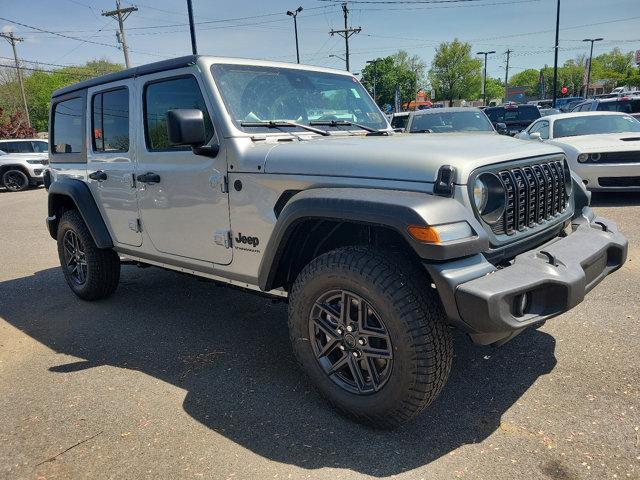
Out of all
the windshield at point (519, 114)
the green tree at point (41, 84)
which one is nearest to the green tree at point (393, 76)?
the green tree at point (41, 84)

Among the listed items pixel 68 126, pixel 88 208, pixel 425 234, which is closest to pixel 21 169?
pixel 68 126

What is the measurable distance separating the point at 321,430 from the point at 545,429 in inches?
44.9

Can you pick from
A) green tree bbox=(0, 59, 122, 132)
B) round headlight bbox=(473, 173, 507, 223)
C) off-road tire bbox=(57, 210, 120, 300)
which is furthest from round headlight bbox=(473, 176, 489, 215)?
green tree bbox=(0, 59, 122, 132)

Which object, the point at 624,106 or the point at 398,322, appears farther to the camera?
the point at 624,106

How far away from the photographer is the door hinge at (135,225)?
4.00 metres

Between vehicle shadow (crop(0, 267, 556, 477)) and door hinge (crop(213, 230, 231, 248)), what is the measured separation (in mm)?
856

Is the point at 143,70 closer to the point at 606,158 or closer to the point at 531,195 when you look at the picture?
the point at 531,195

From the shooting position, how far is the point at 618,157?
7926 millimetres

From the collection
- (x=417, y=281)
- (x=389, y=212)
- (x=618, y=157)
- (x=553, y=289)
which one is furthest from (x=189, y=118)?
(x=618, y=157)

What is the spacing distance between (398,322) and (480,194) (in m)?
0.75

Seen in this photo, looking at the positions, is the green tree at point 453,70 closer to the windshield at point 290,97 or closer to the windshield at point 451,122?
the windshield at point 451,122

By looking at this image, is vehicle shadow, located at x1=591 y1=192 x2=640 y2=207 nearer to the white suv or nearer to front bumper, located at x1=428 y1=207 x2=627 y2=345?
front bumper, located at x1=428 y1=207 x2=627 y2=345

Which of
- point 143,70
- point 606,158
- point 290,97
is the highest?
point 143,70

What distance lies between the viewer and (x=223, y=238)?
3.30 meters
